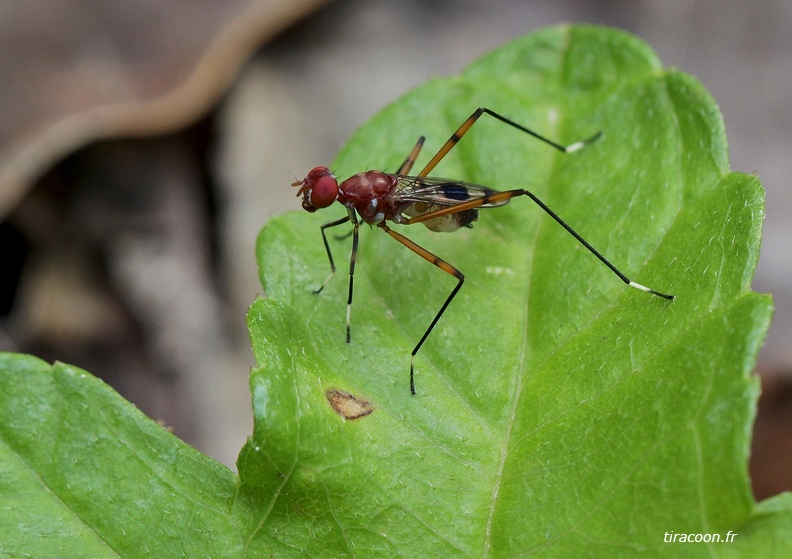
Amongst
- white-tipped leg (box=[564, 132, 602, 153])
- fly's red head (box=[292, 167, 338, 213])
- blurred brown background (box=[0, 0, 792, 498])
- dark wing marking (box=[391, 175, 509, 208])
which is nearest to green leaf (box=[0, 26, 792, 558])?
white-tipped leg (box=[564, 132, 602, 153])

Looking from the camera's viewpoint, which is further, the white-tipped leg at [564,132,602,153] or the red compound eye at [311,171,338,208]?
the red compound eye at [311,171,338,208]

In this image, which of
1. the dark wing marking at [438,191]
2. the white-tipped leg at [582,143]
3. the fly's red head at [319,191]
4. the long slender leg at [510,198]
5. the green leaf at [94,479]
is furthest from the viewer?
the fly's red head at [319,191]

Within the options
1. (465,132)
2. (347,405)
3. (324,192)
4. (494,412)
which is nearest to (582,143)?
(465,132)

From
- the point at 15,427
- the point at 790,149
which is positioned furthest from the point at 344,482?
the point at 790,149

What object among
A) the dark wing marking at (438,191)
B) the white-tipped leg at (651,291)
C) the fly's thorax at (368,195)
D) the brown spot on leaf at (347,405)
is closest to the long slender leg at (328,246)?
the fly's thorax at (368,195)

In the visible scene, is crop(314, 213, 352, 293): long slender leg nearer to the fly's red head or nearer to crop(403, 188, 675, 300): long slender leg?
the fly's red head

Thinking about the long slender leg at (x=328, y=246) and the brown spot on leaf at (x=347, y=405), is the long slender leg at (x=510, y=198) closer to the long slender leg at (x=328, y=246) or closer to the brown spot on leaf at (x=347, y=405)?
the long slender leg at (x=328, y=246)

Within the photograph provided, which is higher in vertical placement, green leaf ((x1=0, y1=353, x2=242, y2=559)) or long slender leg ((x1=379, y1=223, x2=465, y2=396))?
long slender leg ((x1=379, y1=223, x2=465, y2=396))

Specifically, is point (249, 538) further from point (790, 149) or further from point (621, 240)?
point (790, 149)
